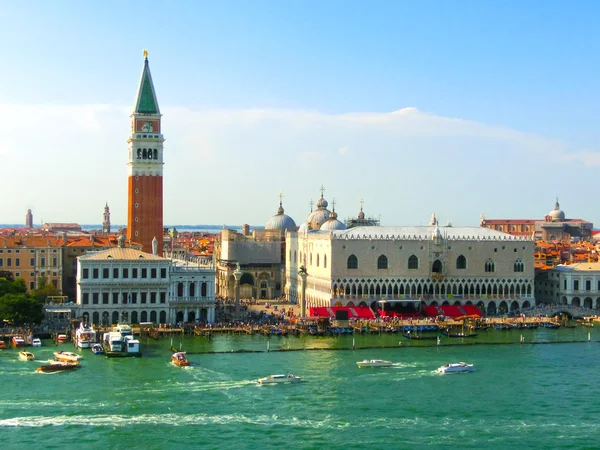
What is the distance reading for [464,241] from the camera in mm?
55188

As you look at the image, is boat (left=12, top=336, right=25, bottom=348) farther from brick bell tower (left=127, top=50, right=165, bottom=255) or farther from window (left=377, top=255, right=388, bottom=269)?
window (left=377, top=255, right=388, bottom=269)

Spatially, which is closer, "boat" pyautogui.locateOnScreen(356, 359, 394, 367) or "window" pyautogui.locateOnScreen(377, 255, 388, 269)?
"boat" pyautogui.locateOnScreen(356, 359, 394, 367)

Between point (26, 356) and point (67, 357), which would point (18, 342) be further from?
point (67, 357)

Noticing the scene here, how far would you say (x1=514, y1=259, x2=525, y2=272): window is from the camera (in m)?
56.0

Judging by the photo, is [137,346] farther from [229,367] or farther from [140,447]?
[140,447]

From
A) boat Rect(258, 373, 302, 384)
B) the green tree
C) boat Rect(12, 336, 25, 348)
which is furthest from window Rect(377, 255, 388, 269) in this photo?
boat Rect(258, 373, 302, 384)

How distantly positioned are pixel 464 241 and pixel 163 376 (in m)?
26.1

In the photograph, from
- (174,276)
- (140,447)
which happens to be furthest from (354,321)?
(140,447)

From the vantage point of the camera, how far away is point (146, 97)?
2211 inches

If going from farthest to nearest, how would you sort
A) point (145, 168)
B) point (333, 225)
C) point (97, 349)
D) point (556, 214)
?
point (556, 214), point (333, 225), point (145, 168), point (97, 349)

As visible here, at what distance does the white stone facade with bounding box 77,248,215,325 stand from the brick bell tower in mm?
8495

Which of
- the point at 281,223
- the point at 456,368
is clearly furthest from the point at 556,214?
the point at 456,368

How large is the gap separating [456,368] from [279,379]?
280 inches

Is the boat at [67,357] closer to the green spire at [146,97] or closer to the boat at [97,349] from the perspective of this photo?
→ the boat at [97,349]
